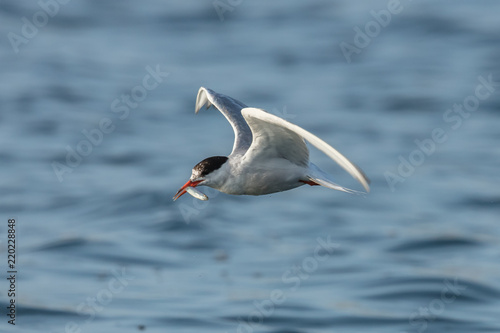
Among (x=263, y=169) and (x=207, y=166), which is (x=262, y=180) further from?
(x=207, y=166)

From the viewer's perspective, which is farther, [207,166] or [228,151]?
[228,151]

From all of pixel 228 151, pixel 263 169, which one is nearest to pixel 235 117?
pixel 263 169

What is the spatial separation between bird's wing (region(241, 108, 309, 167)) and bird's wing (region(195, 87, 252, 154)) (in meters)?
0.42

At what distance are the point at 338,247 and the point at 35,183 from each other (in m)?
11.4

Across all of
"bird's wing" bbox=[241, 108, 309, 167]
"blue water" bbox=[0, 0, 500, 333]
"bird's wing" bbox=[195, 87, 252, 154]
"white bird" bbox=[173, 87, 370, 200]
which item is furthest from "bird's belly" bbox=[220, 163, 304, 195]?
"blue water" bbox=[0, 0, 500, 333]

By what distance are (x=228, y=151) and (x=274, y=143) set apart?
18484mm

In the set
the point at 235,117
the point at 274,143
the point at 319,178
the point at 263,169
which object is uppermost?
the point at 235,117

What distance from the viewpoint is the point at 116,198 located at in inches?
1057

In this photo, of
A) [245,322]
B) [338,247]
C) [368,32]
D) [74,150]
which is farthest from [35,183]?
[368,32]

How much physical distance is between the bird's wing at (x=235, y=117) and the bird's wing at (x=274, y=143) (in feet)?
1.39

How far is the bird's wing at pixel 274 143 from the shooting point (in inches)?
282

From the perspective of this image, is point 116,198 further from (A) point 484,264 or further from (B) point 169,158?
(A) point 484,264

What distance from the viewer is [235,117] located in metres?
8.65

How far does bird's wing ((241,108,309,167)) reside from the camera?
716cm
